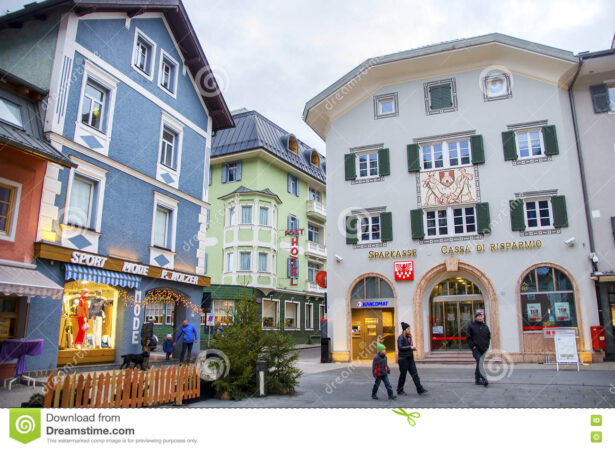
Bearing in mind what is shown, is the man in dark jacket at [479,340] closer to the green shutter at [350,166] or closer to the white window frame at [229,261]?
the green shutter at [350,166]

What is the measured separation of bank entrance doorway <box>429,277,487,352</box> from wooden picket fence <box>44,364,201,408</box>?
12.8 meters

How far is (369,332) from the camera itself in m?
21.2

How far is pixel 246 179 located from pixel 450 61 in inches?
608

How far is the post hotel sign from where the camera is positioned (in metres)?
12.1

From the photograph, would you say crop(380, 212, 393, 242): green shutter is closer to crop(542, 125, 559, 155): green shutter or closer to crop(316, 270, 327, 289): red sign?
crop(316, 270, 327, 289): red sign

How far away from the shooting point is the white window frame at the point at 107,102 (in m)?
13.9

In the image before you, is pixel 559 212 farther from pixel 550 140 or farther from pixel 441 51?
pixel 441 51

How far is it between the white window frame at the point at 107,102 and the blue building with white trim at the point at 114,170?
4 cm

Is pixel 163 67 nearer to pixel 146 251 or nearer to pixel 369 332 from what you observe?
pixel 146 251

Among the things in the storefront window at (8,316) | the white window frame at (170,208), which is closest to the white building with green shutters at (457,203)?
the white window frame at (170,208)

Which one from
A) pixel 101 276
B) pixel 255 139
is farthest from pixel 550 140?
pixel 255 139

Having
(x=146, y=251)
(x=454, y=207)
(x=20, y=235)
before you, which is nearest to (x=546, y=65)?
(x=454, y=207)

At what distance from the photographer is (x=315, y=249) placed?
3719 cm

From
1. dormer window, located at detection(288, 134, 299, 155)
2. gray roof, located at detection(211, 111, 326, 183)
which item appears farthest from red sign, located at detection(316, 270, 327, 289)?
dormer window, located at detection(288, 134, 299, 155)
